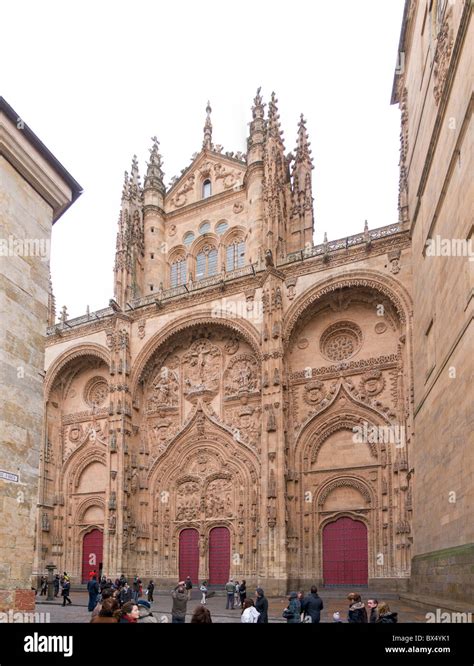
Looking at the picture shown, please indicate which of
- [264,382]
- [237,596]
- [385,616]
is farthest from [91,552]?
[385,616]

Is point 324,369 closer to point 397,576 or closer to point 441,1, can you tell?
point 397,576

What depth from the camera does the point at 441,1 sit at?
18.5 metres

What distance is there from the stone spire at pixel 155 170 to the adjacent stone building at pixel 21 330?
89.6 ft

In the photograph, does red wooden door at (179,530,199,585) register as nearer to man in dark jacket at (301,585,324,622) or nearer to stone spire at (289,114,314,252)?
stone spire at (289,114,314,252)

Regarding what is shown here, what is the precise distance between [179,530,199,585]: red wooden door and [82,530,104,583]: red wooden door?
4.76 m

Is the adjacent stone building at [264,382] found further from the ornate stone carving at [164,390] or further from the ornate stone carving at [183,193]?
the ornate stone carving at [183,193]

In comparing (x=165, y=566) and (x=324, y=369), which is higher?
(x=324, y=369)

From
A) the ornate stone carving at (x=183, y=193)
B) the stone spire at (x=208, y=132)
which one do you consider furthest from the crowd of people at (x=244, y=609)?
the stone spire at (x=208, y=132)

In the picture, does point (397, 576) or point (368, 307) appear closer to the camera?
point (397, 576)

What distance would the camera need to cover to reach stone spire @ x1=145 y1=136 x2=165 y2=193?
3865cm

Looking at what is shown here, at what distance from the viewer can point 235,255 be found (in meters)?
35.1

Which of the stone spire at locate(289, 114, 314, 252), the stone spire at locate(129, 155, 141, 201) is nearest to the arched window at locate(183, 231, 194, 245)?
the stone spire at locate(129, 155, 141, 201)
